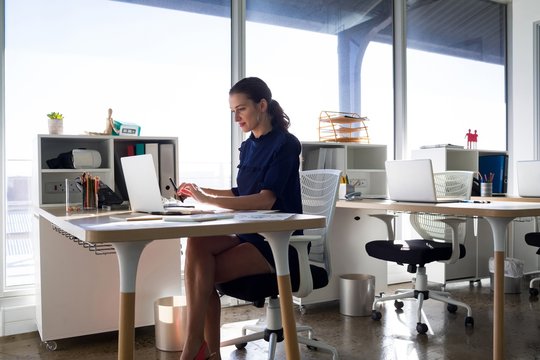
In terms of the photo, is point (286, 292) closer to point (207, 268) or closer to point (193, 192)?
point (207, 268)

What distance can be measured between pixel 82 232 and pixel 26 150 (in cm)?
206

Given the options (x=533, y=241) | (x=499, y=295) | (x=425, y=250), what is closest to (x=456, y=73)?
(x=533, y=241)

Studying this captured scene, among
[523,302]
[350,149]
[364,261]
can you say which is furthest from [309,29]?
[523,302]

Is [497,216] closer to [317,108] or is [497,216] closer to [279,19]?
[317,108]

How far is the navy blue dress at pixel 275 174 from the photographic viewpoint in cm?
210

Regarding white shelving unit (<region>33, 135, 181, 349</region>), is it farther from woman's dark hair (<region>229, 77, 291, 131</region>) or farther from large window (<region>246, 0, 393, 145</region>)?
large window (<region>246, 0, 393, 145</region>)

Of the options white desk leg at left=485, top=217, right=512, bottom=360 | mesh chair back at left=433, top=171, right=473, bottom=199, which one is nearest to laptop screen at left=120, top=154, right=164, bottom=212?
white desk leg at left=485, top=217, right=512, bottom=360

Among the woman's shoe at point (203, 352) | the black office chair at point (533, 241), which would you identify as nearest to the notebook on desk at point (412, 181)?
the black office chair at point (533, 241)

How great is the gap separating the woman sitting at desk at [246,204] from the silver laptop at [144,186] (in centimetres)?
15

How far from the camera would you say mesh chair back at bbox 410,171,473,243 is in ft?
12.0

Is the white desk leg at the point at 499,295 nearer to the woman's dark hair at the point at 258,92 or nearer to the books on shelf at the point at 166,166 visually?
the woman's dark hair at the point at 258,92

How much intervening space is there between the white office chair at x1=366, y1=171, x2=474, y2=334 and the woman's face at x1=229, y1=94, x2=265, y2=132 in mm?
1337

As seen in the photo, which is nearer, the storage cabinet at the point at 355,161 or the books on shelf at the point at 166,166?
the books on shelf at the point at 166,166

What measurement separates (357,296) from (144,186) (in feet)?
6.30
